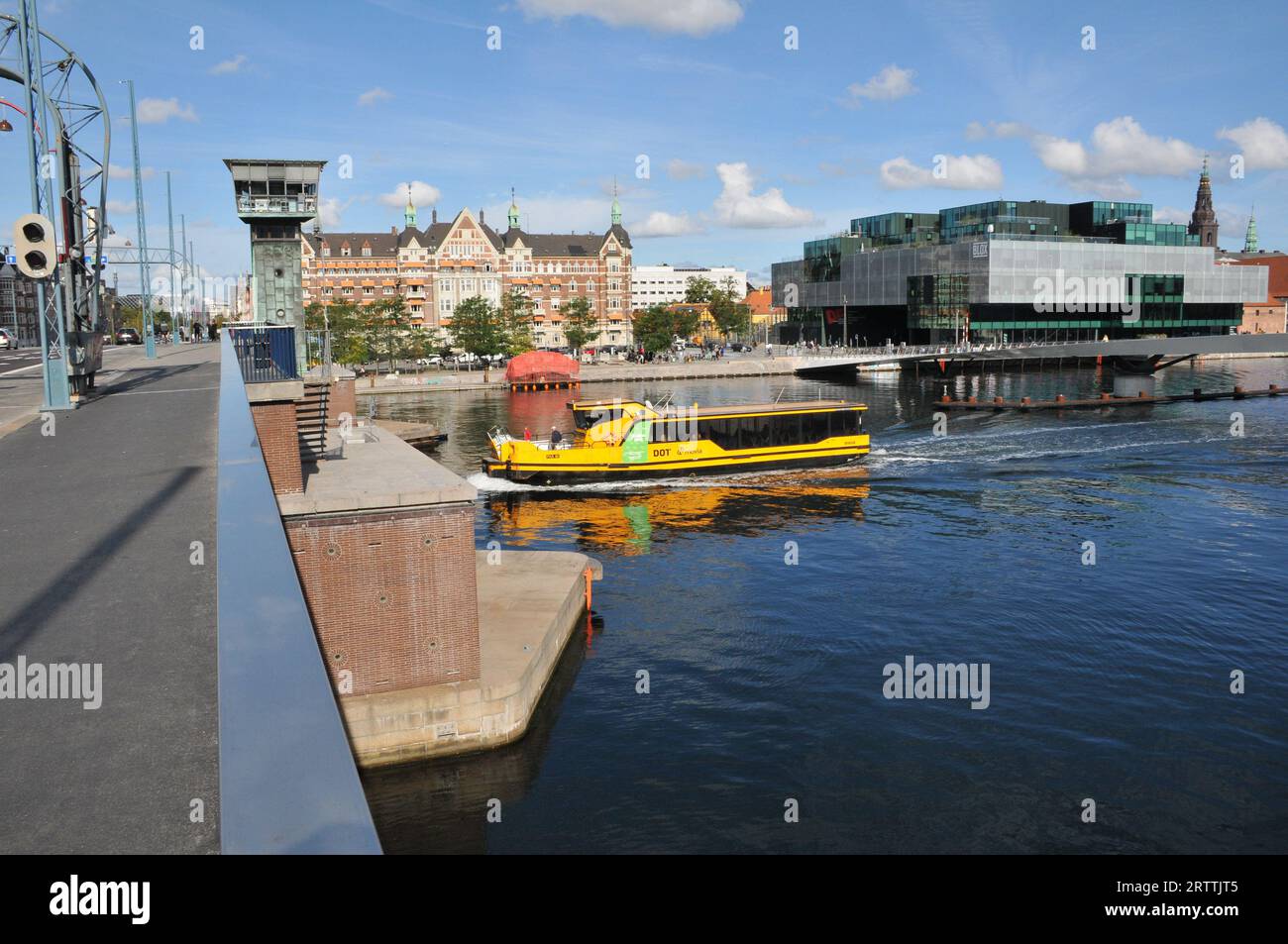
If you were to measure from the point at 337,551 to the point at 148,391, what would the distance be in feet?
42.7

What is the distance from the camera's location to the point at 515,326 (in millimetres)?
129250

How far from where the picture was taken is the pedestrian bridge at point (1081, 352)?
90.9 m

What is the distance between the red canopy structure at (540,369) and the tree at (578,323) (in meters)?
26.3

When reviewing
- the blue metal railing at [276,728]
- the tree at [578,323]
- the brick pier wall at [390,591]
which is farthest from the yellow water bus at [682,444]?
the tree at [578,323]

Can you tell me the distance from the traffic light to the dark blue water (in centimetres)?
1376

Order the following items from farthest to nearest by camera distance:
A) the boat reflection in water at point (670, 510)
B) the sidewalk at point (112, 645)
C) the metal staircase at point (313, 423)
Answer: the boat reflection in water at point (670, 510), the metal staircase at point (313, 423), the sidewalk at point (112, 645)

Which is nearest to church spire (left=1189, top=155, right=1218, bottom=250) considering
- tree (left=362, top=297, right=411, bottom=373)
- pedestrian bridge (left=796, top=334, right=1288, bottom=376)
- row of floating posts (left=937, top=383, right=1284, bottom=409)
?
pedestrian bridge (left=796, top=334, right=1288, bottom=376)

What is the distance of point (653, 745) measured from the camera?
19.7 meters

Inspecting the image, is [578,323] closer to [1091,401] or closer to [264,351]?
[1091,401]

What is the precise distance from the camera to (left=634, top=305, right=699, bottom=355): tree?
5561 inches

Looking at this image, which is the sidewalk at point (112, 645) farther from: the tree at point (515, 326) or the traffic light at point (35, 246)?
the tree at point (515, 326)

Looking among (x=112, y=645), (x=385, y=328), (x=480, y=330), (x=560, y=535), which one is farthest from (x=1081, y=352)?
(x=112, y=645)

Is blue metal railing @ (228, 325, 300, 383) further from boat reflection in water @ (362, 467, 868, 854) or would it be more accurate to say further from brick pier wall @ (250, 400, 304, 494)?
boat reflection in water @ (362, 467, 868, 854)
